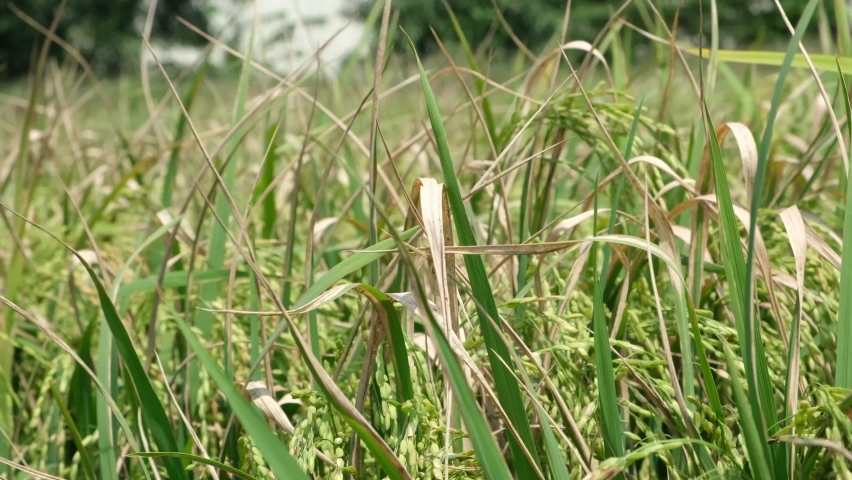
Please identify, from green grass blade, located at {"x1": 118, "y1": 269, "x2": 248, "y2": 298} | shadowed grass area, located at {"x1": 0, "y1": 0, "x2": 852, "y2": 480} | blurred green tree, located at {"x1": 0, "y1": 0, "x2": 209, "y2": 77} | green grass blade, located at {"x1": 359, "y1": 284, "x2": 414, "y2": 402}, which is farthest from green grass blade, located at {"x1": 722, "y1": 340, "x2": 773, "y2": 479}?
blurred green tree, located at {"x1": 0, "y1": 0, "x2": 209, "y2": 77}

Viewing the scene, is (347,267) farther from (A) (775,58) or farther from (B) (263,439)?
(A) (775,58)

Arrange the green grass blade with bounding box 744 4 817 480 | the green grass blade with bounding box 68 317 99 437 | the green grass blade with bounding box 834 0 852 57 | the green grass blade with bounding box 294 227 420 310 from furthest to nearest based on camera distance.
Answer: the green grass blade with bounding box 834 0 852 57 → the green grass blade with bounding box 68 317 99 437 → the green grass blade with bounding box 294 227 420 310 → the green grass blade with bounding box 744 4 817 480

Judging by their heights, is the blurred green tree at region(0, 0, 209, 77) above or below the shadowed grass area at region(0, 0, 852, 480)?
above

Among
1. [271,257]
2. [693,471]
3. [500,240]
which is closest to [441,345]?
[693,471]

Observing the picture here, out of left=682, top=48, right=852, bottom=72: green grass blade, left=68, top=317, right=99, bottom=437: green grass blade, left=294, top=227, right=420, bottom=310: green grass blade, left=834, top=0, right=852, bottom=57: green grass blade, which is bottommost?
left=68, top=317, right=99, bottom=437: green grass blade

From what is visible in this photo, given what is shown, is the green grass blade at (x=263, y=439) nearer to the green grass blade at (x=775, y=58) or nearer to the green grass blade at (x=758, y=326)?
the green grass blade at (x=758, y=326)

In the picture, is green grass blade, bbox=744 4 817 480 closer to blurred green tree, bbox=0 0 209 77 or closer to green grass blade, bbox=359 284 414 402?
green grass blade, bbox=359 284 414 402

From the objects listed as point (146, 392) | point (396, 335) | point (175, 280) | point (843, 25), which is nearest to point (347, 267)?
point (396, 335)

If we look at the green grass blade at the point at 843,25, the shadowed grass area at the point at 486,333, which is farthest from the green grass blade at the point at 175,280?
the green grass blade at the point at 843,25
